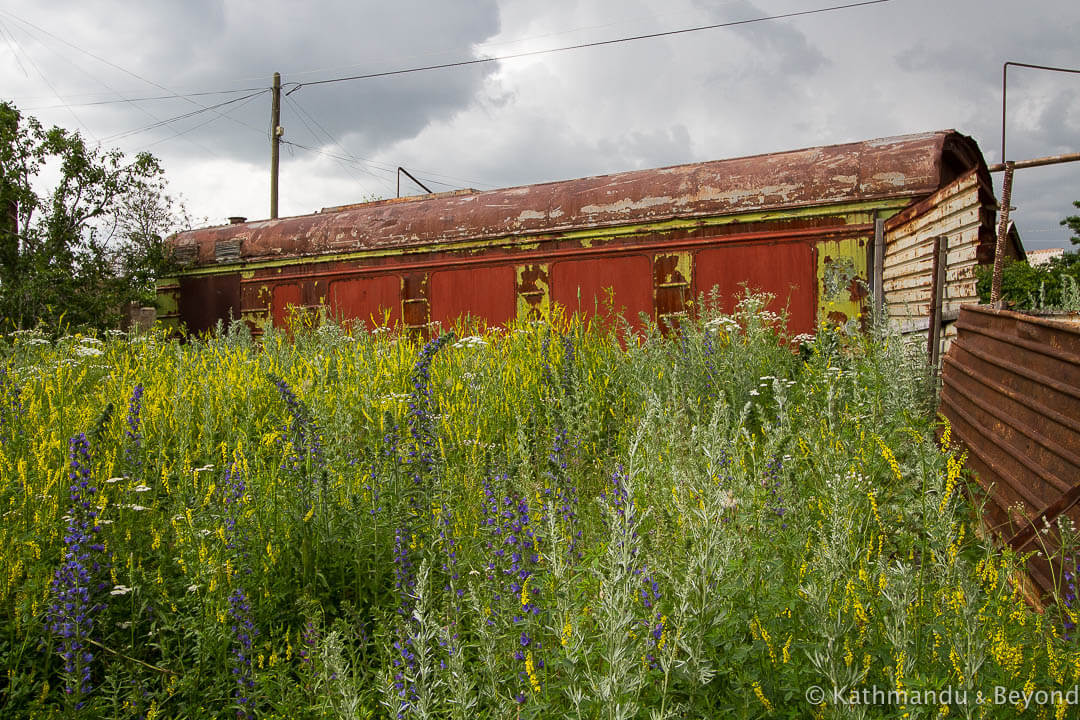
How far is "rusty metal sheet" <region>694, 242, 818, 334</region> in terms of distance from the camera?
6758 millimetres

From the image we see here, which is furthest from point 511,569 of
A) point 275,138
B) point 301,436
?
point 275,138

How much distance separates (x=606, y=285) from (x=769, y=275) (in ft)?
5.86

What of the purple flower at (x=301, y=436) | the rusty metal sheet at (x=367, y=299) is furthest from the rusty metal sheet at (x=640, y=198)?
the purple flower at (x=301, y=436)

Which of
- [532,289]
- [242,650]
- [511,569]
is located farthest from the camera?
[532,289]

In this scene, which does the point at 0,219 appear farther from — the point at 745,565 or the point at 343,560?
the point at 745,565

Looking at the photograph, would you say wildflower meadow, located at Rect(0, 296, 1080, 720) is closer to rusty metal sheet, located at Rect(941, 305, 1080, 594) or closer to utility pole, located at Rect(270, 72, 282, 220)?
rusty metal sheet, located at Rect(941, 305, 1080, 594)

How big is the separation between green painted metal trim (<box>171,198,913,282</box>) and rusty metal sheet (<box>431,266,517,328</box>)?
32 cm

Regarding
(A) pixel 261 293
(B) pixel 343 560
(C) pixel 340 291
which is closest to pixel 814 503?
(B) pixel 343 560

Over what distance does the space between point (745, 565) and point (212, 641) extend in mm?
1717

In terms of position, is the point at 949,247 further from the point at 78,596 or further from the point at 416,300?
the point at 416,300

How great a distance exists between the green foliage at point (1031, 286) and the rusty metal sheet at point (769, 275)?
71.4 inches

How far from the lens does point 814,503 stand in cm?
288

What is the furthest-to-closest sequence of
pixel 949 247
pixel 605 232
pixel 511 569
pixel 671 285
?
pixel 605 232
pixel 671 285
pixel 949 247
pixel 511 569

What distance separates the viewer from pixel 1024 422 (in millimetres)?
2816
